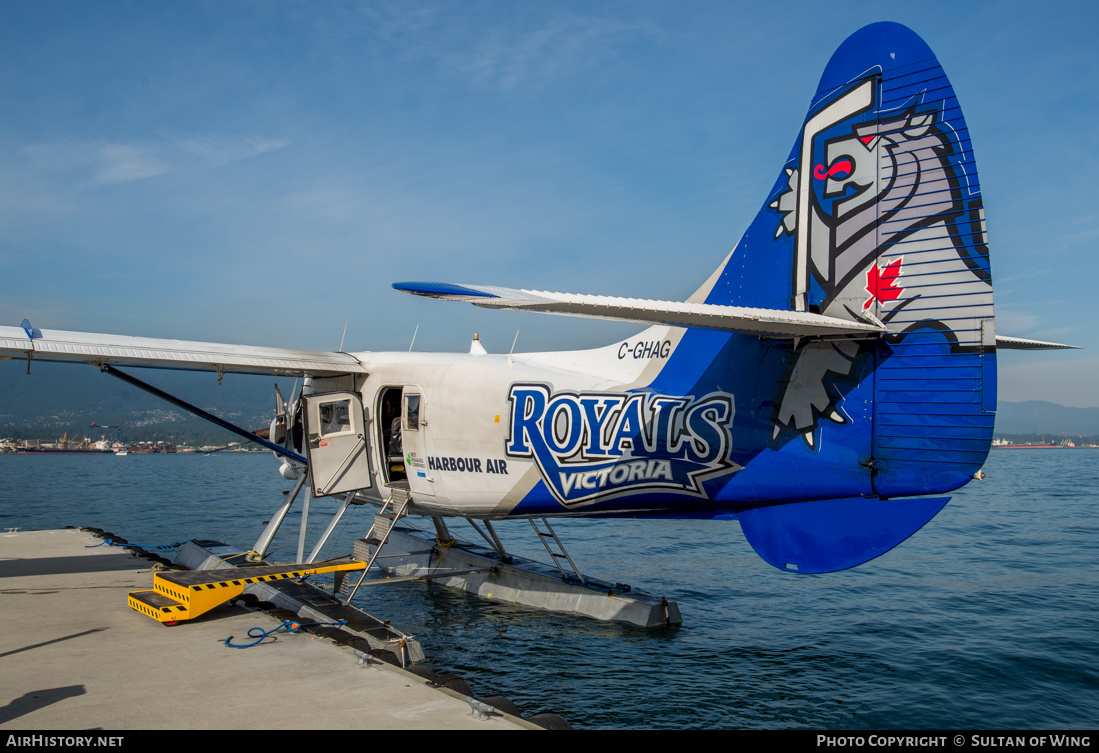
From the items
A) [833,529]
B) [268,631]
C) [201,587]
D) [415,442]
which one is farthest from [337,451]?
[833,529]

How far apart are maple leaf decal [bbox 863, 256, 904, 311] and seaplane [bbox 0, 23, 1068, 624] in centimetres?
2

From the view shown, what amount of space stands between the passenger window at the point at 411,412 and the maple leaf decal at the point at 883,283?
6497 mm

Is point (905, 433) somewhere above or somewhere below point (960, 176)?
below

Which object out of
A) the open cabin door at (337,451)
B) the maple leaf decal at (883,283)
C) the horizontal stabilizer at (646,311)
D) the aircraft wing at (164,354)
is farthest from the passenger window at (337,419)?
the maple leaf decal at (883,283)

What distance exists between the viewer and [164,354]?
9867mm

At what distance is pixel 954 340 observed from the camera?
18.2 ft

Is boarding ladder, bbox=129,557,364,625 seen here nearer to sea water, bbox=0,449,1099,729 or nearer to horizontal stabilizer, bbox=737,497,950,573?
sea water, bbox=0,449,1099,729

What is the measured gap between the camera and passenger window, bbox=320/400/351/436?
35.9ft

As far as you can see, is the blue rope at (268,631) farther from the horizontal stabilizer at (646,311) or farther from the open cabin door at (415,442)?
the horizontal stabilizer at (646,311)

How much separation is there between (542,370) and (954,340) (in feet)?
17.0
